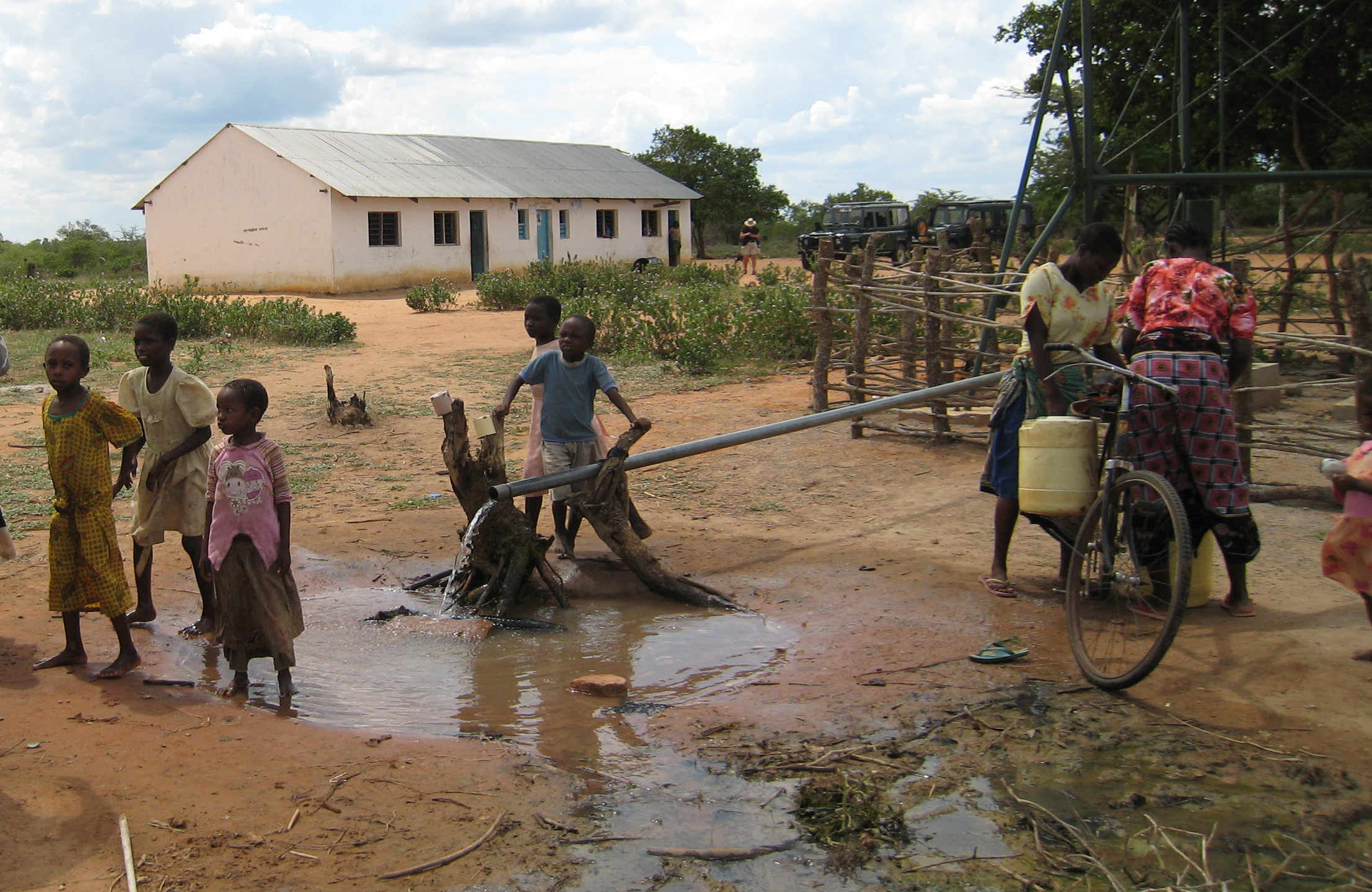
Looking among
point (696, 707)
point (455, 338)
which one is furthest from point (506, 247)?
point (696, 707)

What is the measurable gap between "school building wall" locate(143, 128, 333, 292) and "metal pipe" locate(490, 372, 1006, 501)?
20.7 metres

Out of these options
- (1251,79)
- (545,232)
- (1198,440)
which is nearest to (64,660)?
(1198,440)

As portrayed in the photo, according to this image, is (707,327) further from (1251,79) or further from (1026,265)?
(1251,79)

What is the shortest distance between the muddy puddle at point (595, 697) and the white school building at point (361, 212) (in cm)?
2100

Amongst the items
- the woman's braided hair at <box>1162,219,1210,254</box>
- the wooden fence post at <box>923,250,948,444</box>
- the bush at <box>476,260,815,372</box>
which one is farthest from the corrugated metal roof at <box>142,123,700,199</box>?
the woman's braided hair at <box>1162,219,1210,254</box>

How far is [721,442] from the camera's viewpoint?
5359mm

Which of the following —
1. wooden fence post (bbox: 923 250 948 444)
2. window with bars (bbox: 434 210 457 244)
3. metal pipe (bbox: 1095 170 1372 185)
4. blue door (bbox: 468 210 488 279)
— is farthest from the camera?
blue door (bbox: 468 210 488 279)

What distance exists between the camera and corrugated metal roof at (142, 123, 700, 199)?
84.3 ft

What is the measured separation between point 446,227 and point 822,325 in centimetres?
2077

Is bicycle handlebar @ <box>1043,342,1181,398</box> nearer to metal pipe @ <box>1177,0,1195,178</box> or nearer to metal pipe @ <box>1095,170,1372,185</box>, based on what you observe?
Result: metal pipe @ <box>1095,170,1372,185</box>

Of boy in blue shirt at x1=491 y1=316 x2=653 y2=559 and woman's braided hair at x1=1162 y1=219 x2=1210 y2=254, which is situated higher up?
woman's braided hair at x1=1162 y1=219 x2=1210 y2=254

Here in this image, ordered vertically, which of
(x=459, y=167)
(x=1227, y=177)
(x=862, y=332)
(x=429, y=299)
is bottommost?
(x=862, y=332)

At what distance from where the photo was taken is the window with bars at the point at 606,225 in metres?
31.7

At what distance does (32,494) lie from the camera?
677cm
